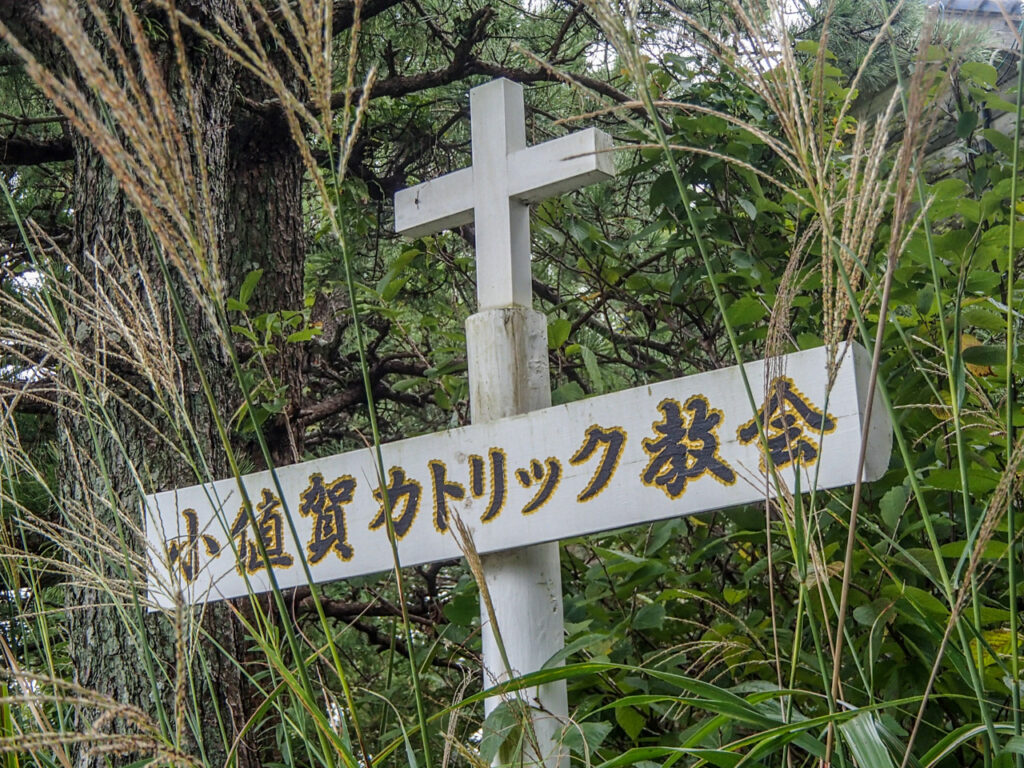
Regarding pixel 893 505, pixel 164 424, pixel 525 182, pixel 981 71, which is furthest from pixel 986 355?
pixel 164 424

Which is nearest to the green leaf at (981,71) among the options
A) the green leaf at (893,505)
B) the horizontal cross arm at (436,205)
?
the green leaf at (893,505)

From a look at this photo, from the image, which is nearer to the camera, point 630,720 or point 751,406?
point 751,406

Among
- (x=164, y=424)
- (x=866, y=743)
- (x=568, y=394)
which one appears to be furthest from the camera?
(x=164, y=424)

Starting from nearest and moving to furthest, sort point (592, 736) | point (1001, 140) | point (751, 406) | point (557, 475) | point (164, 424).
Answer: point (751, 406), point (592, 736), point (557, 475), point (1001, 140), point (164, 424)

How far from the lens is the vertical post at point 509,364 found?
1.40 m

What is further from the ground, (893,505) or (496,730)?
(893,505)

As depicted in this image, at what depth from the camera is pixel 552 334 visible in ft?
5.65

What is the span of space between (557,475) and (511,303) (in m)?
0.33

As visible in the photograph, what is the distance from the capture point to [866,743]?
69 centimetres

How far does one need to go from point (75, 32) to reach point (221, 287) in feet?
0.60

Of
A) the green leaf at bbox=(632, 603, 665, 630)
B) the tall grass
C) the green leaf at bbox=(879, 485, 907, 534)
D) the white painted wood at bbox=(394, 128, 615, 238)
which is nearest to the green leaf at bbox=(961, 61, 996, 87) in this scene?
the tall grass

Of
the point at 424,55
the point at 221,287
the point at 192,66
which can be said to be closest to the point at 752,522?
the point at 221,287

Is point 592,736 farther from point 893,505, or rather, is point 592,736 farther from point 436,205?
point 436,205

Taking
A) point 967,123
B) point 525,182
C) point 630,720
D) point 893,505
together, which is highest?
point 967,123
